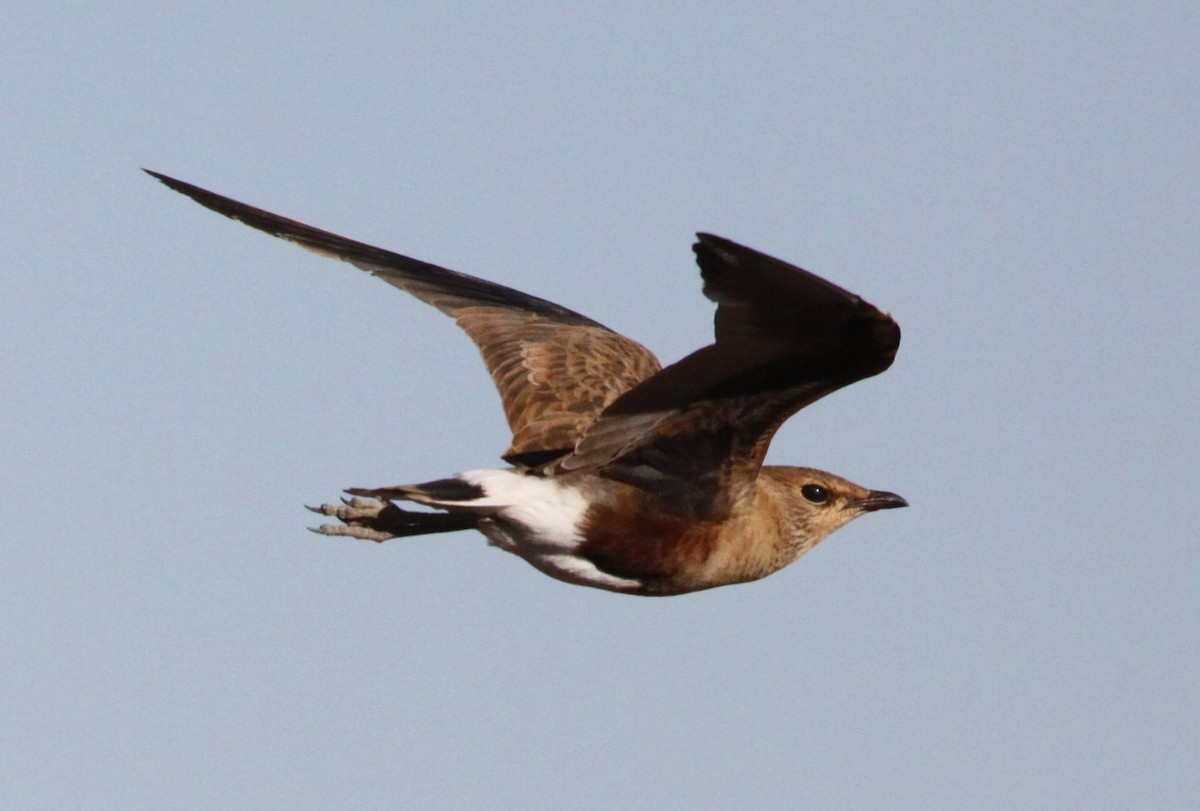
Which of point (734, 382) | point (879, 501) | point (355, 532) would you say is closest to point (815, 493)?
point (879, 501)

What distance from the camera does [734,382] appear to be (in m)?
9.24

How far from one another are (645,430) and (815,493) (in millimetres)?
1801

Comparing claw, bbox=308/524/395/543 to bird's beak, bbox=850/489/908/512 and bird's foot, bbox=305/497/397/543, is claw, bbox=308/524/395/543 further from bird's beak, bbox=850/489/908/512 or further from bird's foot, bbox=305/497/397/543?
bird's beak, bbox=850/489/908/512

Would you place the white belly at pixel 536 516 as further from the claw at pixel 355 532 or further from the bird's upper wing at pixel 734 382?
the claw at pixel 355 532

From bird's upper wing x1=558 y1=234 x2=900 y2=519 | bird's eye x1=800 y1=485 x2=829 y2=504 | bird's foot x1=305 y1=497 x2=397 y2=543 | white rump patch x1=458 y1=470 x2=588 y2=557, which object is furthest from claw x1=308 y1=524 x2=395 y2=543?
bird's eye x1=800 y1=485 x2=829 y2=504

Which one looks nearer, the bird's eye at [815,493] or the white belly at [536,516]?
the white belly at [536,516]

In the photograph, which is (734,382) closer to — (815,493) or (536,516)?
(536,516)

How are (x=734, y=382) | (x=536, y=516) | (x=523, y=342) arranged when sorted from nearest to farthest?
1. (x=734, y=382)
2. (x=536, y=516)
3. (x=523, y=342)

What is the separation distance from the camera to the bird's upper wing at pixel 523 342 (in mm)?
11234

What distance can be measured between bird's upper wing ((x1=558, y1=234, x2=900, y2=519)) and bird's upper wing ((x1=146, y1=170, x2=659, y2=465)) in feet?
2.67

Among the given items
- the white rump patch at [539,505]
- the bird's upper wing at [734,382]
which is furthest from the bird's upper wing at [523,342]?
the bird's upper wing at [734,382]

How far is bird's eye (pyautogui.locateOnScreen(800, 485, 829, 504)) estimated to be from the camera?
11164 mm

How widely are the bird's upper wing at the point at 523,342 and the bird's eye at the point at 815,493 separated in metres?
1.31

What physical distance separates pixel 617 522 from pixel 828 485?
1.68 meters
